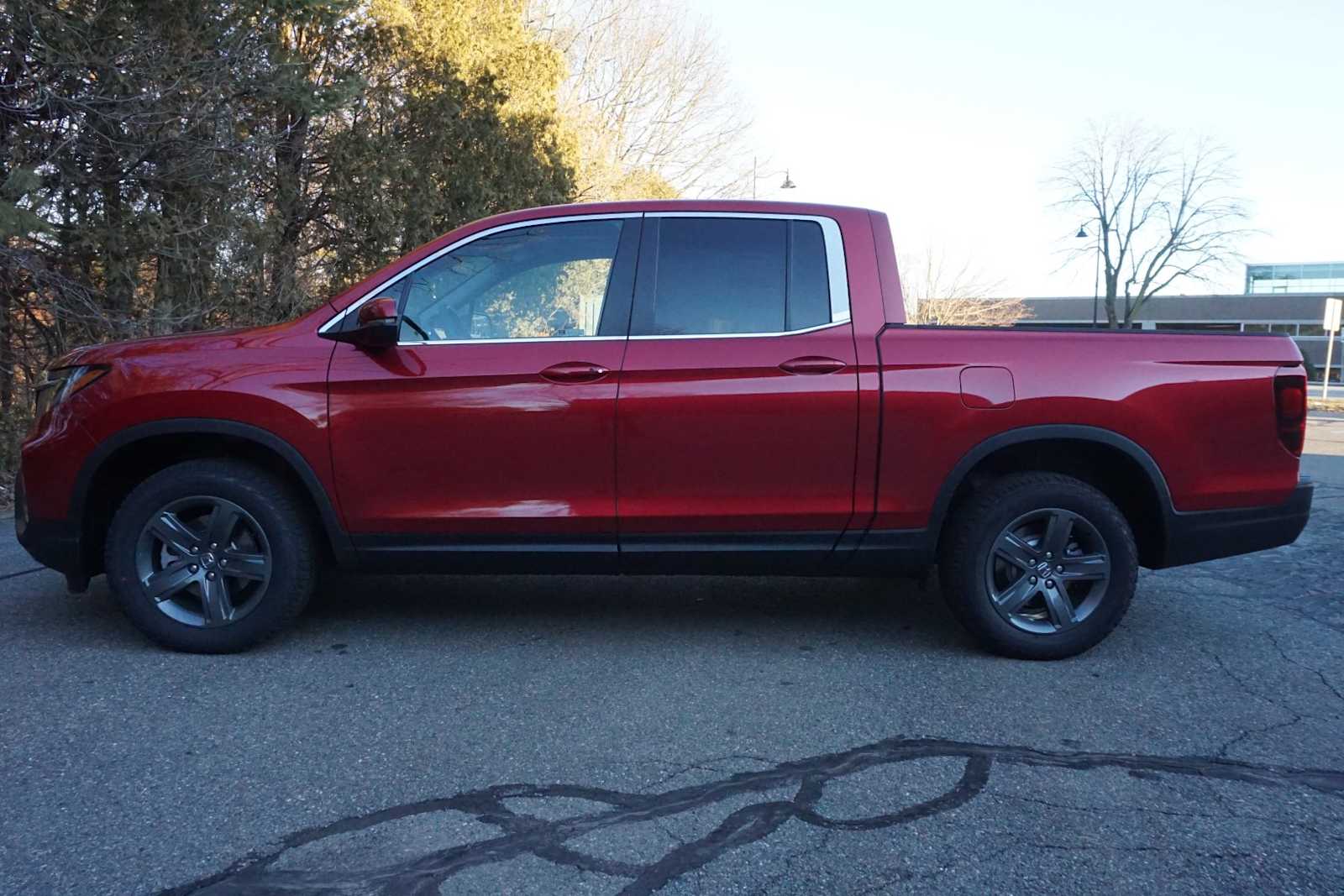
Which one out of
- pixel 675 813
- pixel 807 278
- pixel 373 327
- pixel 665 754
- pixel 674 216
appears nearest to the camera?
pixel 675 813

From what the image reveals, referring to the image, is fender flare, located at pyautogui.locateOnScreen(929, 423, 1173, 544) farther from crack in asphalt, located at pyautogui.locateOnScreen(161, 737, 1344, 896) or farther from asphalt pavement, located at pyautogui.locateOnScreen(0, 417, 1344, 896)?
crack in asphalt, located at pyautogui.locateOnScreen(161, 737, 1344, 896)

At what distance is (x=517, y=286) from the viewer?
14.4ft

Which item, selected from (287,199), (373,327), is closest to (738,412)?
(373,327)

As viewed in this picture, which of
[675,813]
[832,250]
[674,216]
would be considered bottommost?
[675,813]

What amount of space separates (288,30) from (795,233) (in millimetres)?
10773

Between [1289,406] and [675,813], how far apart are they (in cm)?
309

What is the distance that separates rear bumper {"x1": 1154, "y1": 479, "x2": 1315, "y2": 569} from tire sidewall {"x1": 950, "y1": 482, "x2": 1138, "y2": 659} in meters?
0.18

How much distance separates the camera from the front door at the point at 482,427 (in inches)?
164

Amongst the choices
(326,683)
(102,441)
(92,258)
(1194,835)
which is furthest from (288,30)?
(1194,835)

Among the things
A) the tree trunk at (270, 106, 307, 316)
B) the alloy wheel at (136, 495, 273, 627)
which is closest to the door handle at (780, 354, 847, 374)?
the alloy wheel at (136, 495, 273, 627)

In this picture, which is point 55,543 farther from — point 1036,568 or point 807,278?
point 1036,568

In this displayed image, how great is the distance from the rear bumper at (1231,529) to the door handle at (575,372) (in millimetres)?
2432

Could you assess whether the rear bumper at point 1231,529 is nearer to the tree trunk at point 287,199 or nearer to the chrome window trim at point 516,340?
the chrome window trim at point 516,340

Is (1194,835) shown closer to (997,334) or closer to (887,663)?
(887,663)
